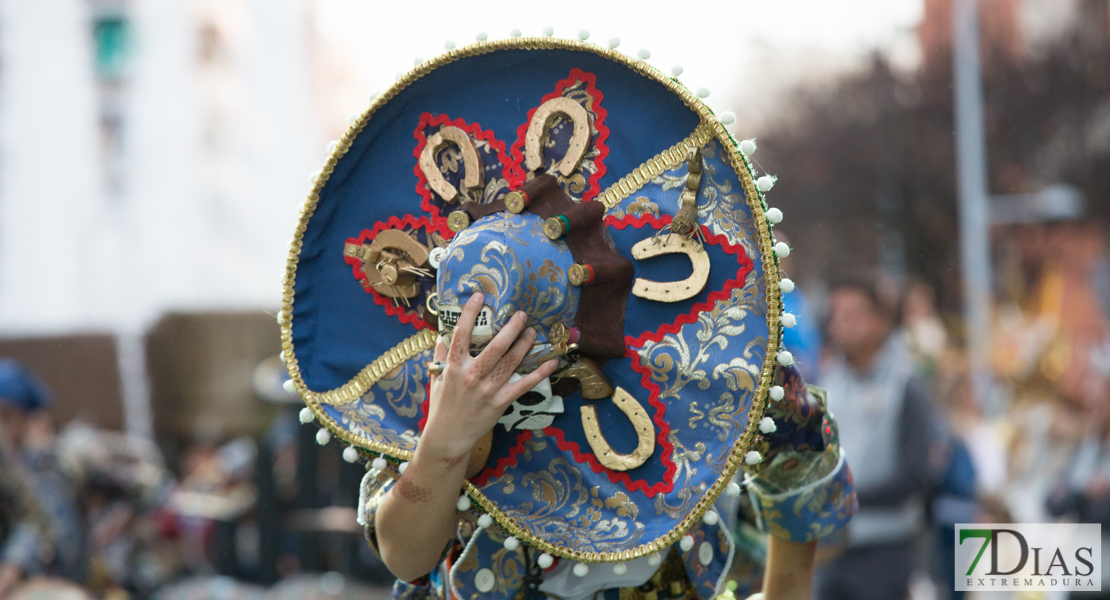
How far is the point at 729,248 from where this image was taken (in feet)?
5.15

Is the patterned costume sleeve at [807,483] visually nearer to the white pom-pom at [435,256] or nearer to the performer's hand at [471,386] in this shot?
the performer's hand at [471,386]

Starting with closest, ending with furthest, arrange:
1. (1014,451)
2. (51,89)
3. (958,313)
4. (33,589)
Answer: (33,589)
(1014,451)
(51,89)
(958,313)

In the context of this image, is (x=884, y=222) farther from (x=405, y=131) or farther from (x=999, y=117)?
(x=405, y=131)

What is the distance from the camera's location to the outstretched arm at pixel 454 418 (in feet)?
4.96

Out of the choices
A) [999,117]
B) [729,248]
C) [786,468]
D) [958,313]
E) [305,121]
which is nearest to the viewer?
[729,248]

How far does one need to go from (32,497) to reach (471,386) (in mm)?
4695

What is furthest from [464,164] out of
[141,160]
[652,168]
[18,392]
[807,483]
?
[141,160]

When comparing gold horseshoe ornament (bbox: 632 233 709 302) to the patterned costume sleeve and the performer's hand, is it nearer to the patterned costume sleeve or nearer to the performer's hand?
the performer's hand

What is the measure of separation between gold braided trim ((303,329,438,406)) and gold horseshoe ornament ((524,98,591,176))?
0.38m

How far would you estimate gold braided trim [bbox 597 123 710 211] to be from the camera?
1.58 m

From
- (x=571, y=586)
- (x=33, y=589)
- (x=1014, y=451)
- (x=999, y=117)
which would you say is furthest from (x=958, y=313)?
(x=571, y=586)

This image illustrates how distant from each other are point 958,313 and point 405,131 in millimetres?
18573

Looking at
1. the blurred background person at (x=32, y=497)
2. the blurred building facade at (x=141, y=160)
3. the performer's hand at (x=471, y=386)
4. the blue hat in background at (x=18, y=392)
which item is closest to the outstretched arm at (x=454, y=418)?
the performer's hand at (x=471, y=386)

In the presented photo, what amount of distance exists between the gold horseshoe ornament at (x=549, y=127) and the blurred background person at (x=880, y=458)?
2866mm
